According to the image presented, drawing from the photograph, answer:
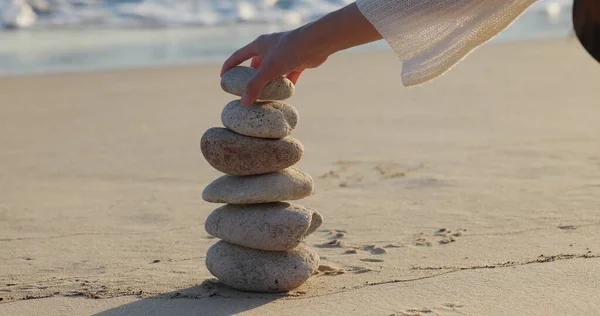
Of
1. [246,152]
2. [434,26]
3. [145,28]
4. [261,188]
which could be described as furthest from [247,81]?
[145,28]

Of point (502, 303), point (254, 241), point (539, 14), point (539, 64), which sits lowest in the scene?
point (502, 303)

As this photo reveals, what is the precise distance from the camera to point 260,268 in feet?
11.7

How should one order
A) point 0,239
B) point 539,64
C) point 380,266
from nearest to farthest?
point 380,266 < point 0,239 < point 539,64

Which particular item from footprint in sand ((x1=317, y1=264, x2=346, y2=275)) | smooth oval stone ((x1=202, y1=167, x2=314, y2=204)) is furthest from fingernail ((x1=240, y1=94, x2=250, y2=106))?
footprint in sand ((x1=317, y1=264, x2=346, y2=275))

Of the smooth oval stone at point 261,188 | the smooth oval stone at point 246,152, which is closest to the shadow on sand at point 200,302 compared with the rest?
the smooth oval stone at point 261,188

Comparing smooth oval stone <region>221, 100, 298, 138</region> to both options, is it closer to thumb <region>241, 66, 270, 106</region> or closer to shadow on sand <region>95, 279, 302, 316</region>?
thumb <region>241, 66, 270, 106</region>

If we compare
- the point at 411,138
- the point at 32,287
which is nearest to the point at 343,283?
the point at 32,287

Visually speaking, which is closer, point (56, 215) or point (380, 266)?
point (380, 266)

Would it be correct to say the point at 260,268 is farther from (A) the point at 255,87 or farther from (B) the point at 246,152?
(A) the point at 255,87

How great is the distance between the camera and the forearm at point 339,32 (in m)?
2.84

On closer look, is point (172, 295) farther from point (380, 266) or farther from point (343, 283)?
point (380, 266)

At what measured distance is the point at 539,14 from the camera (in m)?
24.9

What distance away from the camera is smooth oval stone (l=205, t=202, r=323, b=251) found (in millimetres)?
3559

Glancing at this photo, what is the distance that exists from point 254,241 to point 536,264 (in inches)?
47.1
